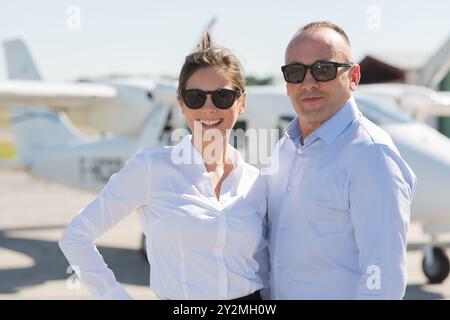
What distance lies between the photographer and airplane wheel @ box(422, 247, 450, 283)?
293 inches

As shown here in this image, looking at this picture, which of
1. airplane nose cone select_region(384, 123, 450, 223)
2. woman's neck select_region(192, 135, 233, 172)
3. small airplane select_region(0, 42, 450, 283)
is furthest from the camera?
small airplane select_region(0, 42, 450, 283)

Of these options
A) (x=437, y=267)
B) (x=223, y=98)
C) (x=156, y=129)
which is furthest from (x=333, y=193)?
(x=156, y=129)

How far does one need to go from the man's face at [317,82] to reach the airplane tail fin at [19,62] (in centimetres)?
1146

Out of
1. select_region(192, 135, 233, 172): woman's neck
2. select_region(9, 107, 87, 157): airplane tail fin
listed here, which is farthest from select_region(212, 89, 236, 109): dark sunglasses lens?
select_region(9, 107, 87, 157): airplane tail fin

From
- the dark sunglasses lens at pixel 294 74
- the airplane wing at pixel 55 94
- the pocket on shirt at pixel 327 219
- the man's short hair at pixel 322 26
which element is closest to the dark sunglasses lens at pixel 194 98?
the dark sunglasses lens at pixel 294 74

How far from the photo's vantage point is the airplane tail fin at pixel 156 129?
30.4ft

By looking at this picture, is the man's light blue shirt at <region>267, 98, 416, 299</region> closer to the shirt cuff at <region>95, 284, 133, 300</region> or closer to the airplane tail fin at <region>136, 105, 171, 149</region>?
the shirt cuff at <region>95, 284, 133, 300</region>

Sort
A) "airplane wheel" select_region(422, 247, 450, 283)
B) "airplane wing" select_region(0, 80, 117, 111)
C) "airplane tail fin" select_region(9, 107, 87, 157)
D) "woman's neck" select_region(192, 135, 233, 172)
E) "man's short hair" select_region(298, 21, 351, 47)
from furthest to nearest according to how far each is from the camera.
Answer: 1. "airplane tail fin" select_region(9, 107, 87, 157)
2. "airplane wing" select_region(0, 80, 117, 111)
3. "airplane wheel" select_region(422, 247, 450, 283)
4. "woman's neck" select_region(192, 135, 233, 172)
5. "man's short hair" select_region(298, 21, 351, 47)

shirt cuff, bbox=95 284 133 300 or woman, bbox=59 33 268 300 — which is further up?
woman, bbox=59 33 268 300

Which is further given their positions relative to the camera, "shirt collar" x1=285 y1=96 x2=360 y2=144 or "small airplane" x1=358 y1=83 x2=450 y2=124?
"small airplane" x1=358 y1=83 x2=450 y2=124

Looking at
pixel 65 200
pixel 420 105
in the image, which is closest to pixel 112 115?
pixel 420 105

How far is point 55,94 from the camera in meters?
9.70

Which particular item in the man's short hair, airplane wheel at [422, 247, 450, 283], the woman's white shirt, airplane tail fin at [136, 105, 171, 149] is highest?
the man's short hair

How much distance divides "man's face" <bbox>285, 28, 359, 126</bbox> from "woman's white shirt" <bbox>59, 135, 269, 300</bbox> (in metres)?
0.40
